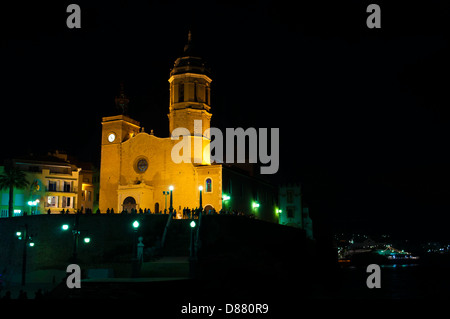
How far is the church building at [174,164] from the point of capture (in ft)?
158

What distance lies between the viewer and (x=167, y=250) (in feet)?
121

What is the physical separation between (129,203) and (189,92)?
1280 centimetres

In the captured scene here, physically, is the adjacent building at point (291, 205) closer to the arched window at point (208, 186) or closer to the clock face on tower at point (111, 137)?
the arched window at point (208, 186)

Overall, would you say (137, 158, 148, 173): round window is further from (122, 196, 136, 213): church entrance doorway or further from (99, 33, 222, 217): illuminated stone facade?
(122, 196, 136, 213): church entrance doorway

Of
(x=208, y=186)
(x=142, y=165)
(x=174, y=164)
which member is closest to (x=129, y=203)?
(x=142, y=165)

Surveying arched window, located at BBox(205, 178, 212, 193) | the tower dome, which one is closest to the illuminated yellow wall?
arched window, located at BBox(205, 178, 212, 193)

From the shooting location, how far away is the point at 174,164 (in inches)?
1938

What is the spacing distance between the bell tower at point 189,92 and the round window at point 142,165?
4302 millimetres

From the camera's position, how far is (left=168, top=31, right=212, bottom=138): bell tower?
165 ft

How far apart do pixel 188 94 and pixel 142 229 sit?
57.0ft

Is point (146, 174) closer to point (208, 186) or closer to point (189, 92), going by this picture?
point (208, 186)
